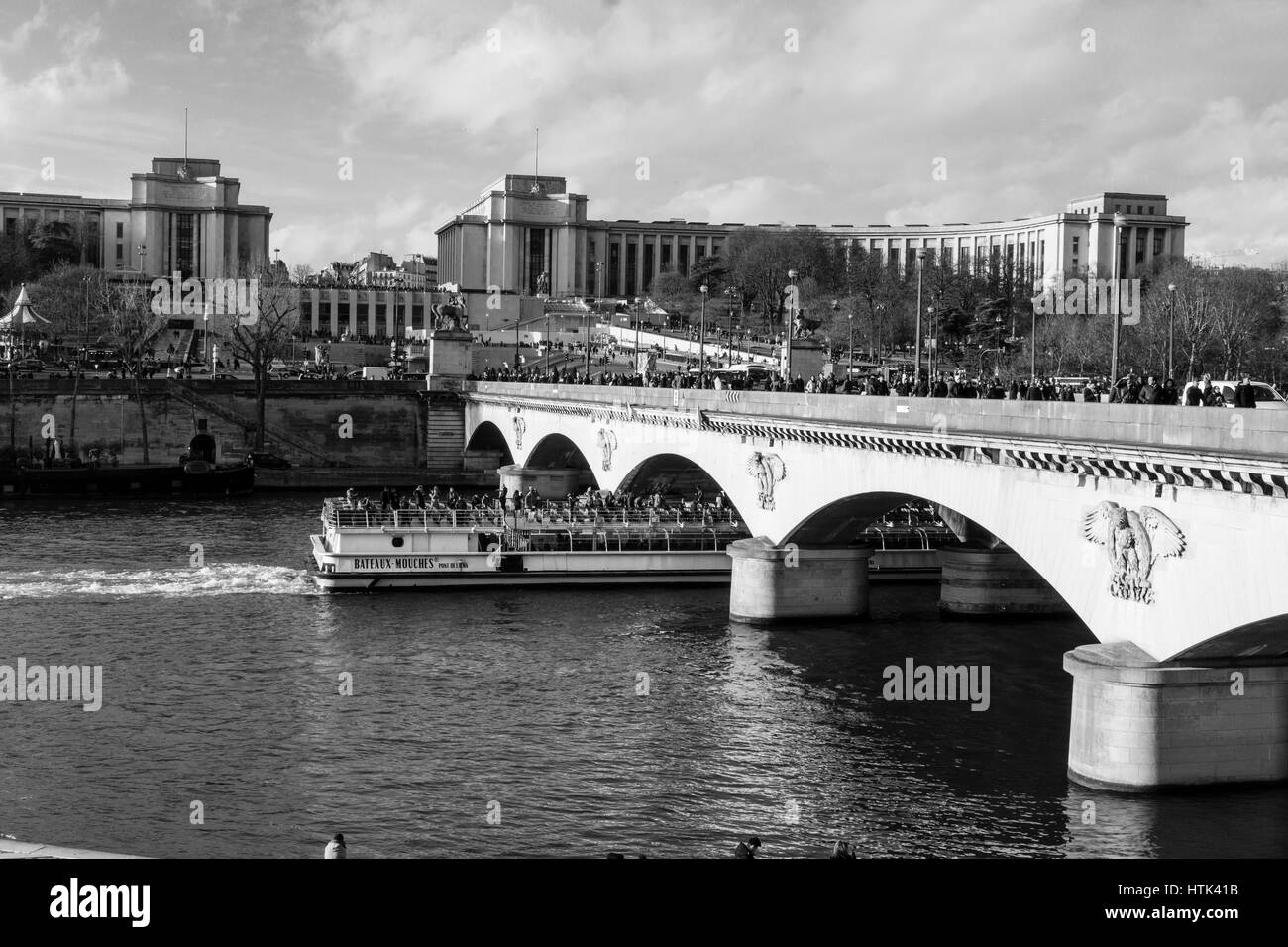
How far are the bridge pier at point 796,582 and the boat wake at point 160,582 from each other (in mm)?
13732

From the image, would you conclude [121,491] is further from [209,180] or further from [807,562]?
[209,180]

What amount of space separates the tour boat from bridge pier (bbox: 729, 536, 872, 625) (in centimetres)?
746

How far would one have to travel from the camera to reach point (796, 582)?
142 ft

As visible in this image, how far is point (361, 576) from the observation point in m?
49.0

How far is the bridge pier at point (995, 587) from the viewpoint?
44906mm

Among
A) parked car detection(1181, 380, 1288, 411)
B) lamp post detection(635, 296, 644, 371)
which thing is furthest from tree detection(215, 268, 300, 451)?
parked car detection(1181, 380, 1288, 411)

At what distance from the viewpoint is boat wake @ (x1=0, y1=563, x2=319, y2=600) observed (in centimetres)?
4578

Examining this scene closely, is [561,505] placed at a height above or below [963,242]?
below

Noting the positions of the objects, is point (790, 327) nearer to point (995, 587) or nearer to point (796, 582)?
point (995, 587)

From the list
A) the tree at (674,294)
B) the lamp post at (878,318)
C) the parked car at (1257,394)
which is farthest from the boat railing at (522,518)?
the tree at (674,294)

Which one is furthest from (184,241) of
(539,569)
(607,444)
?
(539,569)

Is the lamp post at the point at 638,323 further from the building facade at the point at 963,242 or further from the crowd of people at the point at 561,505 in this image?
the crowd of people at the point at 561,505

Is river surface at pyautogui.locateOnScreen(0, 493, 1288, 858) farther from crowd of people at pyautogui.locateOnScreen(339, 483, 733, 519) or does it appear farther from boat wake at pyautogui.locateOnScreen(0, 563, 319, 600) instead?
crowd of people at pyautogui.locateOnScreen(339, 483, 733, 519)

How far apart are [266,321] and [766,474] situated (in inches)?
2804
